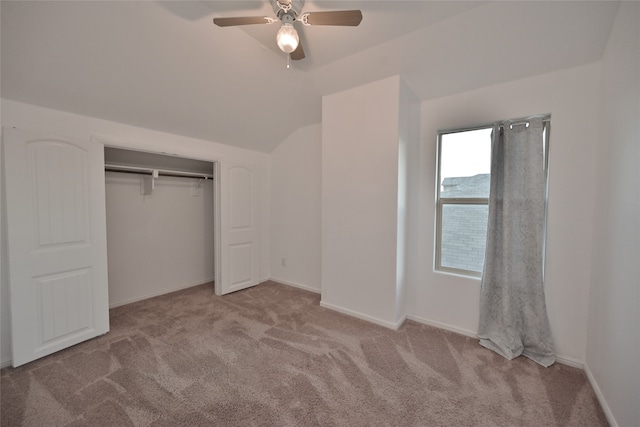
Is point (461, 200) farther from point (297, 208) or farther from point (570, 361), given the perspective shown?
point (297, 208)

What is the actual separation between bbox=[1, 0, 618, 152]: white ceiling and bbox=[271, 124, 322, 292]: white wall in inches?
39.0

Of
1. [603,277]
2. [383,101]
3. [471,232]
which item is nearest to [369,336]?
[471,232]

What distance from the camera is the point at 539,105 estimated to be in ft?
6.77

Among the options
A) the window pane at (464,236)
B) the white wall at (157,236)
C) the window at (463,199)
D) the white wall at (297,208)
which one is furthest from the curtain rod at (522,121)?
the white wall at (157,236)

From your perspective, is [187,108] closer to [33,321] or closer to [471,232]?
[33,321]

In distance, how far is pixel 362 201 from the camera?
8.56 feet

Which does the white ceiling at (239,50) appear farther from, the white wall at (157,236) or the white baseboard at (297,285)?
the white baseboard at (297,285)

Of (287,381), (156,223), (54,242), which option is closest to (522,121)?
(287,381)

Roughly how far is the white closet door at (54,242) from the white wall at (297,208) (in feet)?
7.04

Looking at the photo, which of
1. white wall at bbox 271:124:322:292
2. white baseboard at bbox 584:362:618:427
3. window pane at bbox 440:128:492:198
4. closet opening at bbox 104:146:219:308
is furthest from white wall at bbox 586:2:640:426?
closet opening at bbox 104:146:219:308

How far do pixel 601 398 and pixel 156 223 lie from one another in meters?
4.58

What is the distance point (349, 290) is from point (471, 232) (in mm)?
1430

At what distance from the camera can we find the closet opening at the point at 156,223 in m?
2.92

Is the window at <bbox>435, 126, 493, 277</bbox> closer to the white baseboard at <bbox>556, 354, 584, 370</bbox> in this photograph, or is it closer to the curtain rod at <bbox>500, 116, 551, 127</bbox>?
the curtain rod at <bbox>500, 116, 551, 127</bbox>
